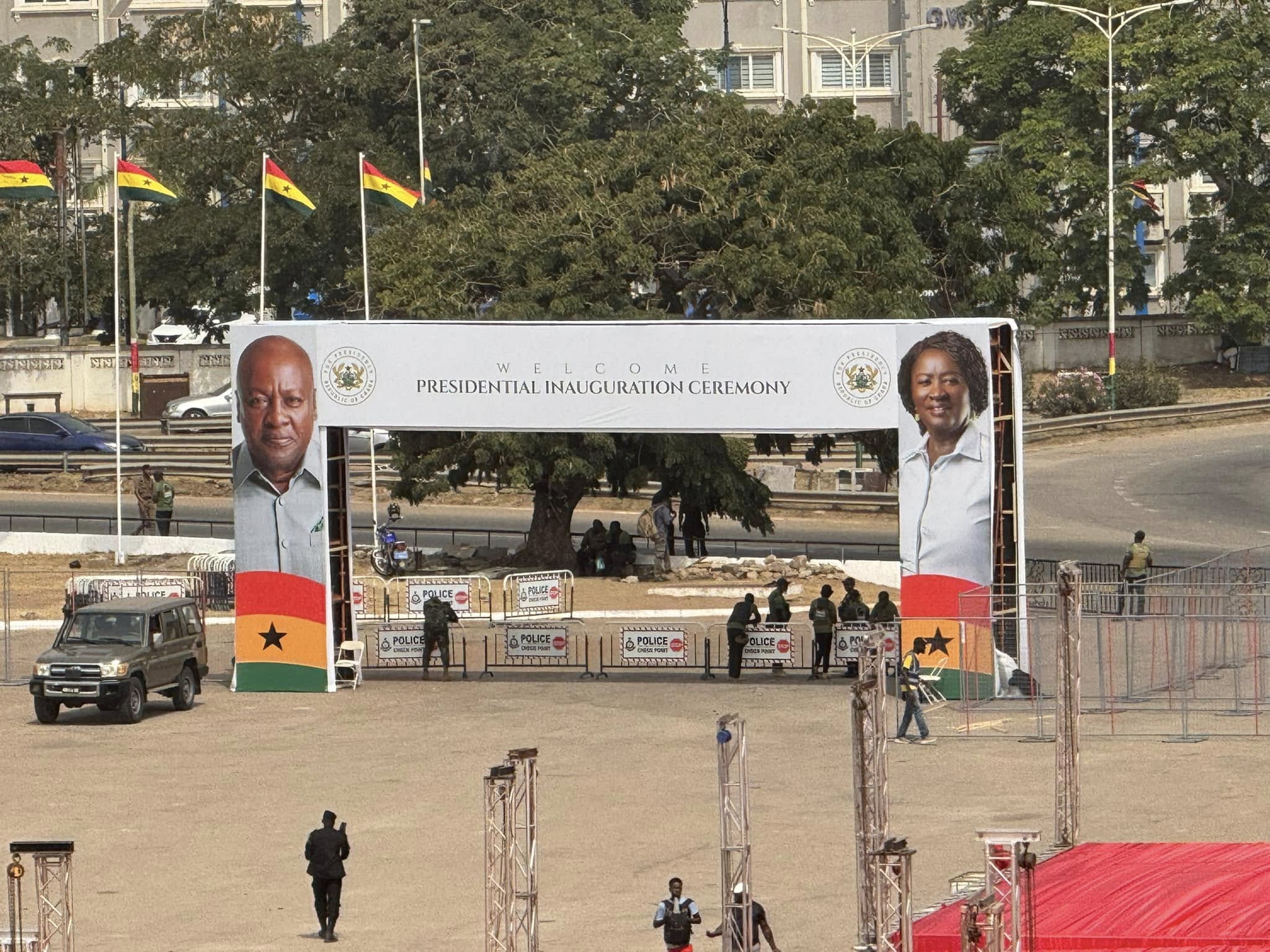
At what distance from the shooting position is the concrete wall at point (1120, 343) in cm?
7519

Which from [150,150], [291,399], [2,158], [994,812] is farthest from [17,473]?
[994,812]

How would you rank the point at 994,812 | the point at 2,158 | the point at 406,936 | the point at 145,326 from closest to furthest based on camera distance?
the point at 406,936 < the point at 994,812 < the point at 2,158 < the point at 145,326

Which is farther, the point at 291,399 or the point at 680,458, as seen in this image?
the point at 680,458

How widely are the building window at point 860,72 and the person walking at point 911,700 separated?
232ft

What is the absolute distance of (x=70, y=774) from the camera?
28781 mm

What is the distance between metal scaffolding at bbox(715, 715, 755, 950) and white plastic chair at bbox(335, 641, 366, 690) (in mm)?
16479

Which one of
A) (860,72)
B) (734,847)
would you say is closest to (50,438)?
(860,72)

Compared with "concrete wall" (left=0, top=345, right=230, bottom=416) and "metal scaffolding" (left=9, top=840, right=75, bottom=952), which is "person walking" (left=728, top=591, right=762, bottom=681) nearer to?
"metal scaffolding" (left=9, top=840, right=75, bottom=952)

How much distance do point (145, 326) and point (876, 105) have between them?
32.7m

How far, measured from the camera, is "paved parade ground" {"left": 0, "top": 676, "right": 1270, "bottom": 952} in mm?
21719

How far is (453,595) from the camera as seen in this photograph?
41875mm

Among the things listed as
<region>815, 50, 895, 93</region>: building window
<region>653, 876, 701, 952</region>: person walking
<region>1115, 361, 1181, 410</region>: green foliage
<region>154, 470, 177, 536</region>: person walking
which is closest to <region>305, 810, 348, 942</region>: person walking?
<region>653, 876, 701, 952</region>: person walking

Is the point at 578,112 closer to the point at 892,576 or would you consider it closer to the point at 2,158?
the point at 2,158

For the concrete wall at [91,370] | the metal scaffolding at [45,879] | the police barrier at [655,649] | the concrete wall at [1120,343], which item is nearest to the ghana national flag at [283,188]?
the police barrier at [655,649]
